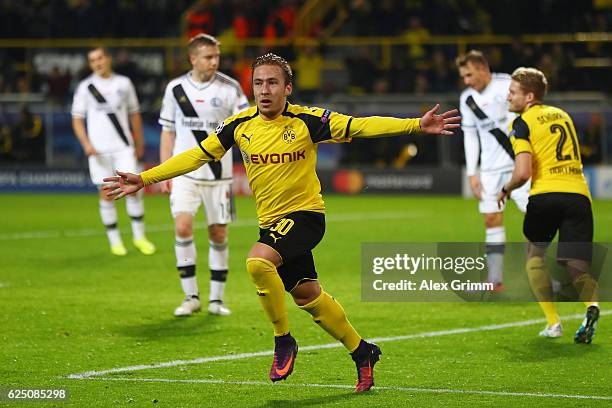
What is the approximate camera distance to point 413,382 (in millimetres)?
7359

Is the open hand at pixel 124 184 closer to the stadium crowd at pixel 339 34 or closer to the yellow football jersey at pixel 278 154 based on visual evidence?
the yellow football jersey at pixel 278 154

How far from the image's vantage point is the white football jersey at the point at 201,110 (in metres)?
10.4

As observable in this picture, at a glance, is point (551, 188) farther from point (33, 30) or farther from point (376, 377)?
point (33, 30)

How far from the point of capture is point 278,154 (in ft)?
23.3

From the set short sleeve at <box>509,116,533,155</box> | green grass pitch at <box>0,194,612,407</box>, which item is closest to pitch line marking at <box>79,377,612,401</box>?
green grass pitch at <box>0,194,612,407</box>

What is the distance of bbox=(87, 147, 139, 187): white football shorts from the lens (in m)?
14.7

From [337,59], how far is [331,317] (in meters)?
21.9

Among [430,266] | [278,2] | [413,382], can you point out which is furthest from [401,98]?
[413,382]

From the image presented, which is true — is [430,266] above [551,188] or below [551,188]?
below

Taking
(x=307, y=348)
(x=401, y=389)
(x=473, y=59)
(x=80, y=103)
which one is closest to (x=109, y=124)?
(x=80, y=103)

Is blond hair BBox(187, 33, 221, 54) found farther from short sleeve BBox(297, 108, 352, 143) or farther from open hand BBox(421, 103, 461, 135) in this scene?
open hand BBox(421, 103, 461, 135)

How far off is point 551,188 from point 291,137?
2489 mm

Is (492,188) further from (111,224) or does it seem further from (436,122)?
(111,224)

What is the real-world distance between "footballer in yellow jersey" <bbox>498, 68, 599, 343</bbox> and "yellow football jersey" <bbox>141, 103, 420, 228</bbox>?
2.00 m
